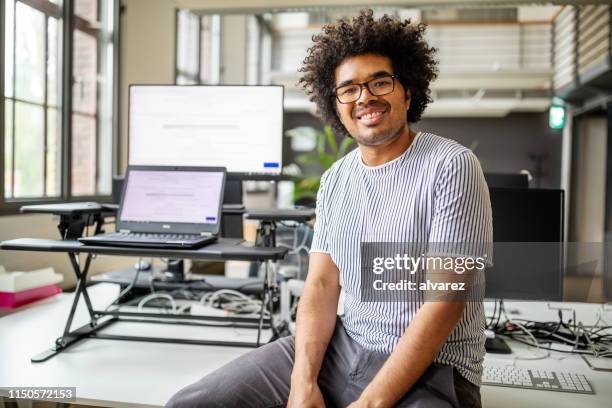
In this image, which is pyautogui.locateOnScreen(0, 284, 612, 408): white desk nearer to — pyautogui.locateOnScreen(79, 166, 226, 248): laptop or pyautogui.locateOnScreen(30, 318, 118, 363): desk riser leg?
pyautogui.locateOnScreen(30, 318, 118, 363): desk riser leg

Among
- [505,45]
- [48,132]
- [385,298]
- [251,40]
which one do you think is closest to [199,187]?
[385,298]

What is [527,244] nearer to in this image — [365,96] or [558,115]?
[365,96]

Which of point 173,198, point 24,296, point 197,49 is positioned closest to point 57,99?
point 24,296

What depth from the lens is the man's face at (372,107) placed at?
4.42 feet

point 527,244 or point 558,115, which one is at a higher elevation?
point 558,115

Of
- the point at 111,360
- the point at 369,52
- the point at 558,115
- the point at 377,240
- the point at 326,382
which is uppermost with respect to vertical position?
the point at 558,115

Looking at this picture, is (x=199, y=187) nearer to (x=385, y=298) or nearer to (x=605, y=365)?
(x=385, y=298)

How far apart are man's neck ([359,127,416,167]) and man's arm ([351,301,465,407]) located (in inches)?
16.2

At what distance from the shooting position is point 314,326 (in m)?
1.37

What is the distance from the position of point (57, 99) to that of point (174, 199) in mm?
1956

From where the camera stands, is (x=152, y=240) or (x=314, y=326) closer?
(x=314, y=326)

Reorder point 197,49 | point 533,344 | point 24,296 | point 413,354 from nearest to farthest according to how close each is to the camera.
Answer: point 413,354
point 533,344
point 24,296
point 197,49

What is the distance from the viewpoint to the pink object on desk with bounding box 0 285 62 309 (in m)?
2.33

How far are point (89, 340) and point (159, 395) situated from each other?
664mm
